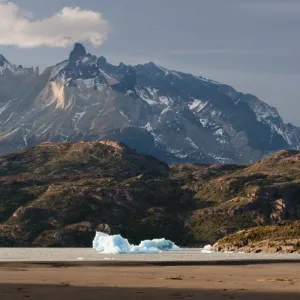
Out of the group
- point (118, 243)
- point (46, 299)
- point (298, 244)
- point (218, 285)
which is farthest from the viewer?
point (118, 243)

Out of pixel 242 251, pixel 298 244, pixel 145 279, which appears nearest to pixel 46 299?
pixel 145 279

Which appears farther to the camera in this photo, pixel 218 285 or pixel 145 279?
pixel 145 279

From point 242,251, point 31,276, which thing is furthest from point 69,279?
point 242,251

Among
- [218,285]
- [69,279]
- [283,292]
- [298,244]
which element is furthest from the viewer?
[298,244]

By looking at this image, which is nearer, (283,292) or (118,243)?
(283,292)

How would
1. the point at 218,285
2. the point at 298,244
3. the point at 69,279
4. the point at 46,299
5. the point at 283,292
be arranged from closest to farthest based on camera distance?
the point at 46,299 < the point at 283,292 < the point at 218,285 < the point at 69,279 < the point at 298,244

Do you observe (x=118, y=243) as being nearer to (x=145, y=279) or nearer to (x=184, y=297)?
(x=145, y=279)

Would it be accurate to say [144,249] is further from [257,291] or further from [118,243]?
[257,291]

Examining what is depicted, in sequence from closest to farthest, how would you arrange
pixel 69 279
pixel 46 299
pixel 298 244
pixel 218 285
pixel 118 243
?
pixel 46 299
pixel 218 285
pixel 69 279
pixel 298 244
pixel 118 243

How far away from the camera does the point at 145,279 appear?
67938mm

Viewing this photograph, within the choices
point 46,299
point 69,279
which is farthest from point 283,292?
point 69,279

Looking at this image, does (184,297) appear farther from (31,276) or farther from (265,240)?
(265,240)

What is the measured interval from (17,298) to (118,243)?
135m

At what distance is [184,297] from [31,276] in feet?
79.3
